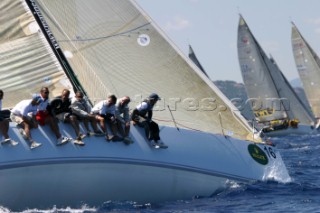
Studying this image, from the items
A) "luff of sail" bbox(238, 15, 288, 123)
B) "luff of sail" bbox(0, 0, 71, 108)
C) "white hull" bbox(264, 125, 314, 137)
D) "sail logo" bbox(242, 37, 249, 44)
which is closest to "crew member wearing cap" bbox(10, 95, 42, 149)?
"luff of sail" bbox(0, 0, 71, 108)

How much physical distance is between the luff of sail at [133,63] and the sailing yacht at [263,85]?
39.6 metres

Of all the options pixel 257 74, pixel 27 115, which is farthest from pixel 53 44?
pixel 257 74

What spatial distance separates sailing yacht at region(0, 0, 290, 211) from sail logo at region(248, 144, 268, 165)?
1.3 inches

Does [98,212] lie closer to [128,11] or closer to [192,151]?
[192,151]

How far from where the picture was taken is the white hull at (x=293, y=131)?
176ft

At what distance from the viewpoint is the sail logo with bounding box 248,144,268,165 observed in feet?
50.4

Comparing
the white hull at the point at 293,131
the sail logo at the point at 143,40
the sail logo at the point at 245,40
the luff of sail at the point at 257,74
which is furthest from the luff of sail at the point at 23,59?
the sail logo at the point at 245,40

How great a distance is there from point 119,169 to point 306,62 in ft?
160

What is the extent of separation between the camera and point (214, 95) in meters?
15.3

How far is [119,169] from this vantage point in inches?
504

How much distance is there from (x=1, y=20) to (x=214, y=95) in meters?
4.37

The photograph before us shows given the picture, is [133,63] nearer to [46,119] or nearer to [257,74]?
[46,119]

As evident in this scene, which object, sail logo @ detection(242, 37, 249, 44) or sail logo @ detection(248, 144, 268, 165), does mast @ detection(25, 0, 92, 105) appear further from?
sail logo @ detection(242, 37, 249, 44)

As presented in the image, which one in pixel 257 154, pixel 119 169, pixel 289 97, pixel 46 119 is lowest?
pixel 289 97
